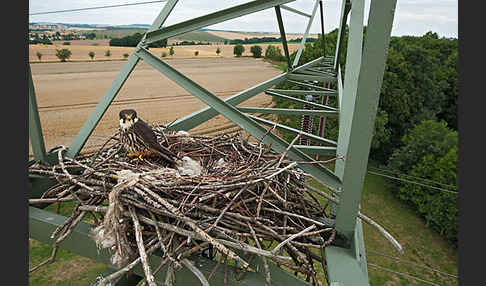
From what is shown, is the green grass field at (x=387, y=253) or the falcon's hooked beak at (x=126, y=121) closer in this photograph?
the falcon's hooked beak at (x=126, y=121)

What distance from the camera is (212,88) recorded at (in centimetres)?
2584

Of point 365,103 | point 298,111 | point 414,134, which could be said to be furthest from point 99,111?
point 414,134

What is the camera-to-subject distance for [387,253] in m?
11.1

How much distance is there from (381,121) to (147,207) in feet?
51.7

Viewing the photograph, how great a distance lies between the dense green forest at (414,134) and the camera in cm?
1294

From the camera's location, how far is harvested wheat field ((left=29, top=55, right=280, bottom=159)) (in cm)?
1703

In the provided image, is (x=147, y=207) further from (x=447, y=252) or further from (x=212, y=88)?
(x=212, y=88)

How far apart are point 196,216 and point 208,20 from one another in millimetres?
1561

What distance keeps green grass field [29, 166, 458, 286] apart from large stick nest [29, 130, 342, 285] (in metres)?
7.33

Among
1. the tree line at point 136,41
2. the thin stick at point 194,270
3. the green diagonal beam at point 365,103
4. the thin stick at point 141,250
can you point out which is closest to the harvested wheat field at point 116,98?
the tree line at point 136,41

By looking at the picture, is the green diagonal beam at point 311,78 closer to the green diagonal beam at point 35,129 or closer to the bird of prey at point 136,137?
the bird of prey at point 136,137

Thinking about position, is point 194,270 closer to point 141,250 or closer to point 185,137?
point 141,250

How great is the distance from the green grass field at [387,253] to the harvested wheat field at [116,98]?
4.83 metres

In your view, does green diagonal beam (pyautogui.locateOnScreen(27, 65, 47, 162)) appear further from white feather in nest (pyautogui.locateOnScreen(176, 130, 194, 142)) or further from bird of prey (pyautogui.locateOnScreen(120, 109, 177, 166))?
white feather in nest (pyautogui.locateOnScreen(176, 130, 194, 142))
